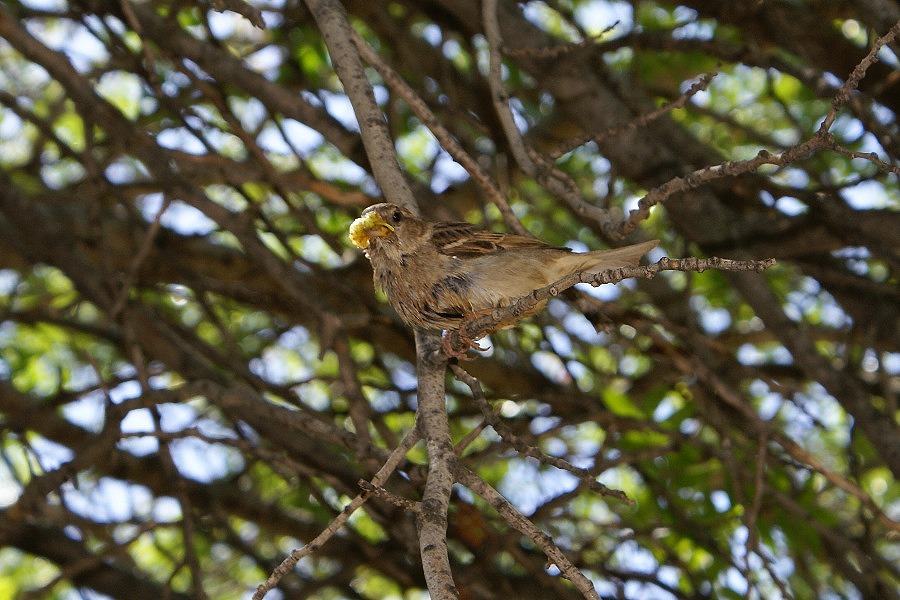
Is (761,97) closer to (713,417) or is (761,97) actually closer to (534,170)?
(713,417)

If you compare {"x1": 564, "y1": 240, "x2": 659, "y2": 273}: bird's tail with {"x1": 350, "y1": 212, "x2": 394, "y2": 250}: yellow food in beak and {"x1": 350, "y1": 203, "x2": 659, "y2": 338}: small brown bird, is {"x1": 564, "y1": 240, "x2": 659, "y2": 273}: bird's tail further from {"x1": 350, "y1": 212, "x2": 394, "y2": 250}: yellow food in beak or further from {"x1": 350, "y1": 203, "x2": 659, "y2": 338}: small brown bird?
{"x1": 350, "y1": 212, "x2": 394, "y2": 250}: yellow food in beak

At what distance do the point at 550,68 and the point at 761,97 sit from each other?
1.61 meters

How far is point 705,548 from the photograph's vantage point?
4.35 m

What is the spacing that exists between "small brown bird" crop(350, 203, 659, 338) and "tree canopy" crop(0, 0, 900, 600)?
0.54 ft

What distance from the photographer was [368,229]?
3.57 meters

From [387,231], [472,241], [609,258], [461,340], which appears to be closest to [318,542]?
[461,340]

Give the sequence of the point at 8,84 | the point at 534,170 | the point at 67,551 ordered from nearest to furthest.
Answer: the point at 534,170 → the point at 67,551 → the point at 8,84

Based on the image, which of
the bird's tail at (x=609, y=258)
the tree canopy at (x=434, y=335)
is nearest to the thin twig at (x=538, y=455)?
the tree canopy at (x=434, y=335)

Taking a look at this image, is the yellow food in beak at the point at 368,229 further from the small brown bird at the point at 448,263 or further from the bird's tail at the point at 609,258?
the bird's tail at the point at 609,258

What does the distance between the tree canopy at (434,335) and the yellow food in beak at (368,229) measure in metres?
0.27

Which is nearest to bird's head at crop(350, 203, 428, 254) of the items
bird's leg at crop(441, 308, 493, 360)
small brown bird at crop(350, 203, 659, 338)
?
small brown bird at crop(350, 203, 659, 338)

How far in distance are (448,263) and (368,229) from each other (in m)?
0.32

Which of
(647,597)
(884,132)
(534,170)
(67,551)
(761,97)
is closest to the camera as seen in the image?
(534,170)

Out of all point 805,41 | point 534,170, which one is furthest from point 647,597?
point 805,41
